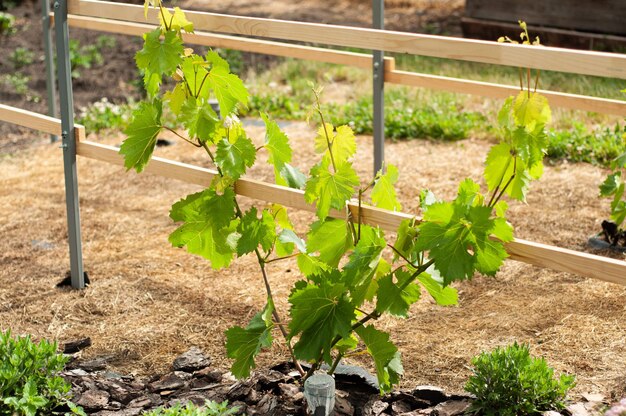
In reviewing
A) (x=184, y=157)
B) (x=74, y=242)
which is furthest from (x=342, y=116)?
(x=74, y=242)

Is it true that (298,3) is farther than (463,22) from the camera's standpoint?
Yes

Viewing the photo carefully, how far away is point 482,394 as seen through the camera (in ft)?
9.82

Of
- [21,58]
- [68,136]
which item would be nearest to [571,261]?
[68,136]

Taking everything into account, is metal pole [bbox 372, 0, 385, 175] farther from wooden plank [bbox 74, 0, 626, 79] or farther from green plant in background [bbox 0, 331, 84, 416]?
green plant in background [bbox 0, 331, 84, 416]

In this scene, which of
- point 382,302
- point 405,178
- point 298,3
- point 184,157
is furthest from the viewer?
point 298,3

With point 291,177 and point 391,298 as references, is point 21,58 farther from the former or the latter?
point 391,298

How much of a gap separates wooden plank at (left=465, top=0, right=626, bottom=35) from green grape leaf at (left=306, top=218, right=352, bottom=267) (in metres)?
7.02

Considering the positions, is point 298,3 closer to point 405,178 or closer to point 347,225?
point 405,178

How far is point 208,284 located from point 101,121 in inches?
127

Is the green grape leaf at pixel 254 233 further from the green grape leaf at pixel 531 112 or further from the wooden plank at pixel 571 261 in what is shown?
the green grape leaf at pixel 531 112

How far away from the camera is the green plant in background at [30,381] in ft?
9.78

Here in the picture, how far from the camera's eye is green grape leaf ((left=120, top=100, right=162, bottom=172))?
10.4 ft

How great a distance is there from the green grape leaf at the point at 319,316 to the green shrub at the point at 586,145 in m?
3.72

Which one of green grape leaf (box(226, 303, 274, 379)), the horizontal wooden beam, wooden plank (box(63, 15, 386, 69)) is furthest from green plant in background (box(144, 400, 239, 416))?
wooden plank (box(63, 15, 386, 69))
